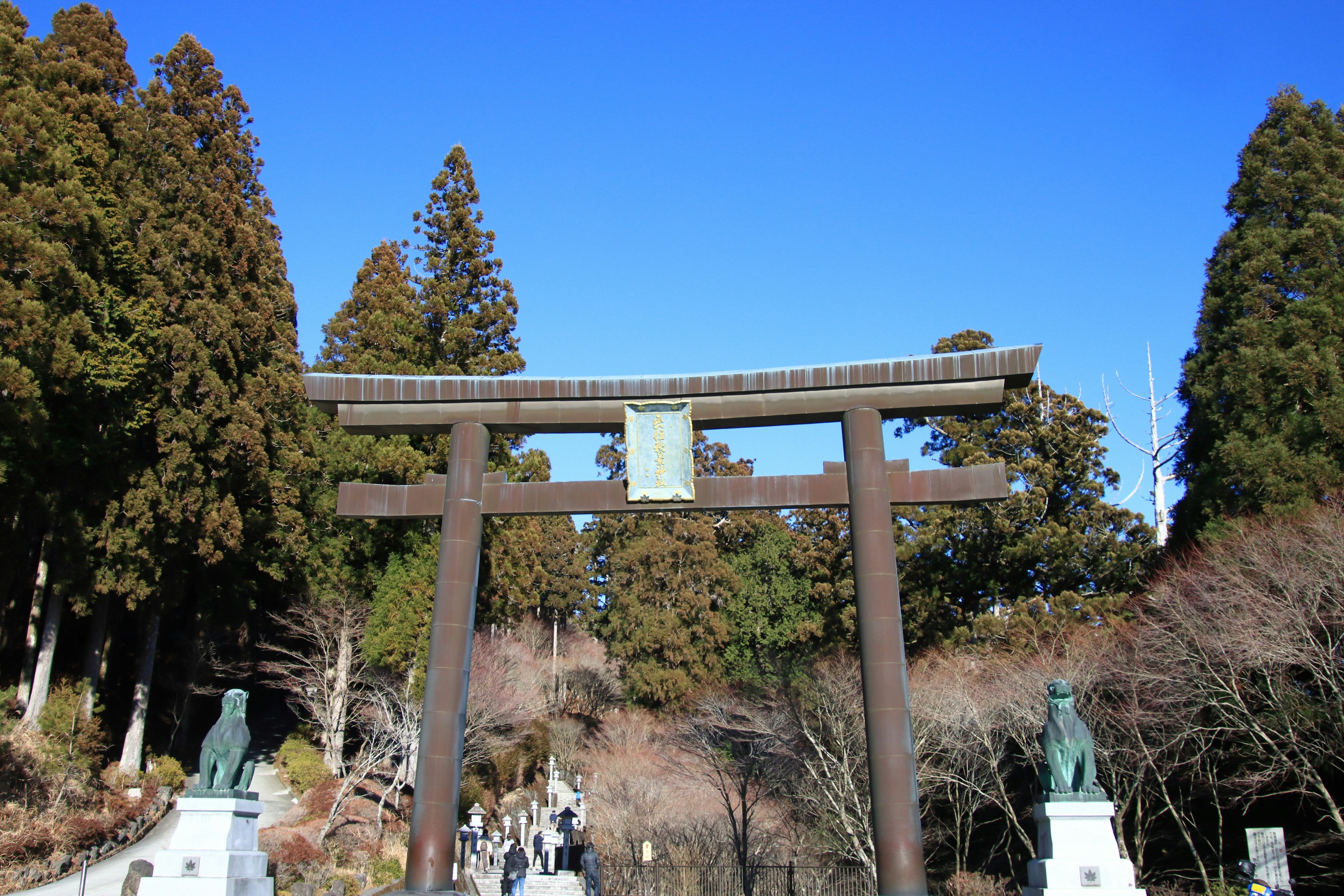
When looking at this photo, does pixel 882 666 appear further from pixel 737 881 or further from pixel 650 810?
pixel 650 810

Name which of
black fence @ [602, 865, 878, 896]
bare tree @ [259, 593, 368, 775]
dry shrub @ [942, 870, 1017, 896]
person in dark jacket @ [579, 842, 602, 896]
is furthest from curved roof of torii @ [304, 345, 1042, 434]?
bare tree @ [259, 593, 368, 775]

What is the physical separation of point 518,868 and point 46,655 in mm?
9766

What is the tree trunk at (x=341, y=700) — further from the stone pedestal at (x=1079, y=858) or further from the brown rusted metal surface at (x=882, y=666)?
the stone pedestal at (x=1079, y=858)

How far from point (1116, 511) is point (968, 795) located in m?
8.36

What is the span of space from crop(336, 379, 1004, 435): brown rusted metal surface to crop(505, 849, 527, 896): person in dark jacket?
9429mm

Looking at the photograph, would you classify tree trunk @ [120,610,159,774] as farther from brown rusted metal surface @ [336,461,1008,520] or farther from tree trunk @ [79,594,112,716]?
brown rusted metal surface @ [336,461,1008,520]

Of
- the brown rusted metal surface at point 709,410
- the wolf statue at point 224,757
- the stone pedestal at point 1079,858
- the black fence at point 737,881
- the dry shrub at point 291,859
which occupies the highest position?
the brown rusted metal surface at point 709,410

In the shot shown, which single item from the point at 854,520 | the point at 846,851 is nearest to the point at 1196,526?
the point at 846,851

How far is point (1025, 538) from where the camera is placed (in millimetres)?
22531

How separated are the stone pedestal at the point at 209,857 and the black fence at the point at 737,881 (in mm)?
9995

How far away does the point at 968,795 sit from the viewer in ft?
59.8

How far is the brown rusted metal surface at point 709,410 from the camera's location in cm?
1048

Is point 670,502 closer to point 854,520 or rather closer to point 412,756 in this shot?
point 854,520

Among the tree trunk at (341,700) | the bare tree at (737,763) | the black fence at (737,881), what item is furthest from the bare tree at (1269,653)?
the tree trunk at (341,700)
